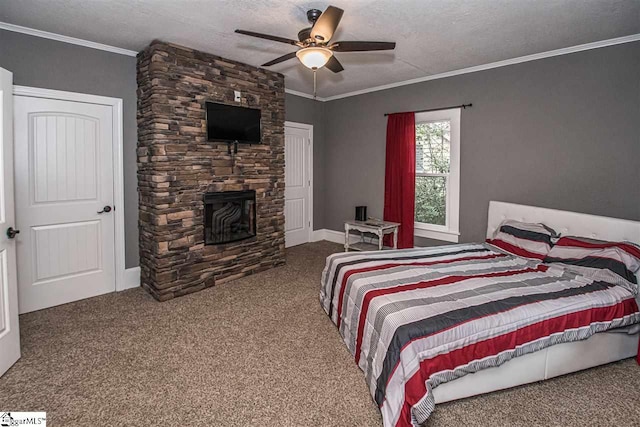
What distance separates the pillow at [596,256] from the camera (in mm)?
2678

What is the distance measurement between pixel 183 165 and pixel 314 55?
1.91m

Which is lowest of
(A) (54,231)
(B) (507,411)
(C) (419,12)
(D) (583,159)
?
(B) (507,411)

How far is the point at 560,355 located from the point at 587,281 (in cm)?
69

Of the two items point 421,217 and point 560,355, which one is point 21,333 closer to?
point 560,355

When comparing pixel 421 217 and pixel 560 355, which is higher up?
pixel 421 217

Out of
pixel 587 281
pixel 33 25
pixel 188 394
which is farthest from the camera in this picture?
pixel 33 25

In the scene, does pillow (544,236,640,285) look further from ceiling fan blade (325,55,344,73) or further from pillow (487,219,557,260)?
ceiling fan blade (325,55,344,73)

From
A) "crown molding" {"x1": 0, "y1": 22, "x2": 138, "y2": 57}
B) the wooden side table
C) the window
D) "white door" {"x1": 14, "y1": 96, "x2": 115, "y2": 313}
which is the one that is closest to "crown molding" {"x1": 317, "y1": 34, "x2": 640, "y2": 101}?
the window

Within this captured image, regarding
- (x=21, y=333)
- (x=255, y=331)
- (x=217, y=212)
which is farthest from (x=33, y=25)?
(x=255, y=331)

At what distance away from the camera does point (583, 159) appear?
11.7ft

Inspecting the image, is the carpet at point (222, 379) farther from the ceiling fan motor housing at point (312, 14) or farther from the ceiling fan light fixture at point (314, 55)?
the ceiling fan motor housing at point (312, 14)

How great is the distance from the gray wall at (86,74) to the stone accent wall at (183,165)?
10 centimetres

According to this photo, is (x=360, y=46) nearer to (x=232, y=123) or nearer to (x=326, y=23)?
(x=326, y=23)

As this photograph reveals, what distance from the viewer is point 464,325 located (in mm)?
2020
